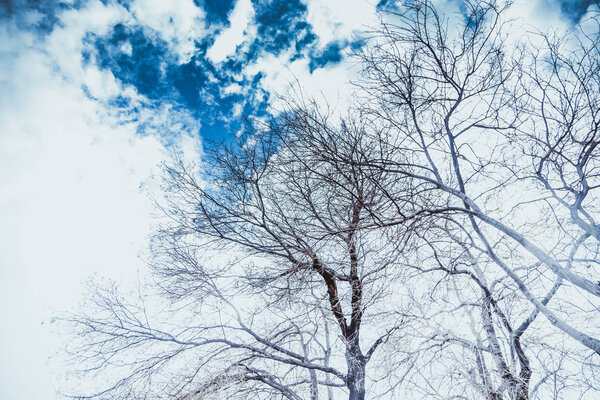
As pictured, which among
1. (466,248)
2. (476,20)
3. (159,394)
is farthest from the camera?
(159,394)

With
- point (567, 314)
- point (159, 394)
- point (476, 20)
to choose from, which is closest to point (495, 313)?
point (567, 314)

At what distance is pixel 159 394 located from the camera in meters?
4.51

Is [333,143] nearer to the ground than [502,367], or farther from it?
farther from it

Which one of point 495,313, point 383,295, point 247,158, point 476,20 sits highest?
point 247,158

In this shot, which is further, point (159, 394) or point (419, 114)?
point (159, 394)

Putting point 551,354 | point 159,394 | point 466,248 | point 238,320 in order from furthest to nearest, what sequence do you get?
point 238,320 → point 159,394 → point 466,248 → point 551,354

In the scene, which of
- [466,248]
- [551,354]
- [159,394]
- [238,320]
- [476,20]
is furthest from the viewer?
[238,320]

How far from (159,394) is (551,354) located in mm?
5787

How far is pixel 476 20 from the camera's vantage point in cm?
296

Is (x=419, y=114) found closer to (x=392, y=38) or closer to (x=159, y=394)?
(x=392, y=38)

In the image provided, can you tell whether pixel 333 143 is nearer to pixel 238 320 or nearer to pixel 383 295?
pixel 383 295

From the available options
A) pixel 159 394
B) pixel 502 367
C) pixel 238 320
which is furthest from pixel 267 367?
pixel 502 367

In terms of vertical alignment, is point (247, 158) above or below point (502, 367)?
above

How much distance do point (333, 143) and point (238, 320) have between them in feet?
12.9
